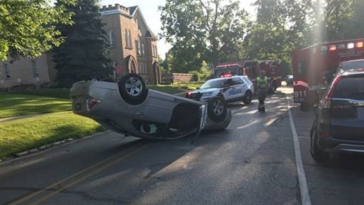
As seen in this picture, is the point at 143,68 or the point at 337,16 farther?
the point at 143,68

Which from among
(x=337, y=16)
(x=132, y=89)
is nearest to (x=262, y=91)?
(x=132, y=89)

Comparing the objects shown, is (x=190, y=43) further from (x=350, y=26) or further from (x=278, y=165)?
(x=278, y=165)

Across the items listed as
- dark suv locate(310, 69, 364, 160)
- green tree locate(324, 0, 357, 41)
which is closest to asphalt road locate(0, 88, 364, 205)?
dark suv locate(310, 69, 364, 160)

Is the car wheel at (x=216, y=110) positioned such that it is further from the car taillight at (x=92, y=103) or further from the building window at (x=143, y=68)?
the building window at (x=143, y=68)

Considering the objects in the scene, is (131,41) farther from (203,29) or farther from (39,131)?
(39,131)

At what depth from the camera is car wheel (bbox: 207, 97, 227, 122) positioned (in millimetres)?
11258

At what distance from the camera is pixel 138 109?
9.31 metres

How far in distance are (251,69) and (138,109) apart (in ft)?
77.0

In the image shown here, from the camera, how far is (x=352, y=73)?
643 cm

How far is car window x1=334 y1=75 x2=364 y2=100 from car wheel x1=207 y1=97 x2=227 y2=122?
5156mm

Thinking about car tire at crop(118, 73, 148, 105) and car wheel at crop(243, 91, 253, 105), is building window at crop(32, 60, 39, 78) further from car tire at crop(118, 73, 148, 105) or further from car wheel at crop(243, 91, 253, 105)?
car tire at crop(118, 73, 148, 105)

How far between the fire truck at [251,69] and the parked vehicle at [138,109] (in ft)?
55.8

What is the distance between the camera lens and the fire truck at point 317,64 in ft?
49.5

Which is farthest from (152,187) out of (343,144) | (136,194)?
(343,144)
